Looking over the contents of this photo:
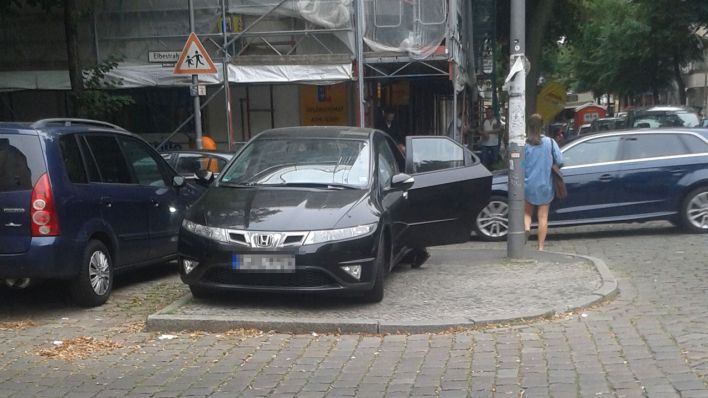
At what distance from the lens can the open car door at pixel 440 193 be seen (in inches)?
356

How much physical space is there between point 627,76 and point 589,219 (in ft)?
102

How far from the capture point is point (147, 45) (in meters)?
18.0

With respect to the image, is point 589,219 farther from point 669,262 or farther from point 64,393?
point 64,393

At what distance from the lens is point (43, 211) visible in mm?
7141

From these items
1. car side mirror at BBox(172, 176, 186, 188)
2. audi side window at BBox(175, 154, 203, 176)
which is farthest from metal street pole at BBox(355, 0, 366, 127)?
car side mirror at BBox(172, 176, 186, 188)

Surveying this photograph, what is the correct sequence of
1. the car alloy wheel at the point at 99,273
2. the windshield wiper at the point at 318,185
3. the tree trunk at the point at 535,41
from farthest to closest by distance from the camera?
1. the tree trunk at the point at 535,41
2. the windshield wiper at the point at 318,185
3. the car alloy wheel at the point at 99,273

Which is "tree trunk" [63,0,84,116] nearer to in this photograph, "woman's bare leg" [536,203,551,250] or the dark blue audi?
the dark blue audi

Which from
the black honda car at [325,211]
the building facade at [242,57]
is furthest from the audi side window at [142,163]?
the building facade at [242,57]

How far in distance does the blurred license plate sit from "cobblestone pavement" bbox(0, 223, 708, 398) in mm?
554

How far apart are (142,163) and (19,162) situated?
1914 millimetres

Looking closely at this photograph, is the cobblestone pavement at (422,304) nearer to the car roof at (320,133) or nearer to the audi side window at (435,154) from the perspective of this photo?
the audi side window at (435,154)

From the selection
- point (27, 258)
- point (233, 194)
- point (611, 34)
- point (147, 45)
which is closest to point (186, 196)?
point (233, 194)

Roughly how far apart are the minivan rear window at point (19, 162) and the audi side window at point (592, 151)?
7.77 metres

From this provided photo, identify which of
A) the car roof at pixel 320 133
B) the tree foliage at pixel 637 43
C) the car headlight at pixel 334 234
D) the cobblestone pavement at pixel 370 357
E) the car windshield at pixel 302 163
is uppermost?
the tree foliage at pixel 637 43
